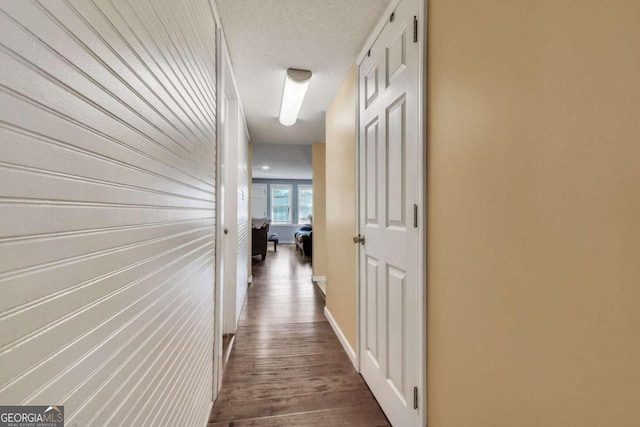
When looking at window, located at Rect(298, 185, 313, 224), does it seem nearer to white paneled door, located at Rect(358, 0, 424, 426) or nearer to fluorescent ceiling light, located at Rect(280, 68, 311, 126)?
fluorescent ceiling light, located at Rect(280, 68, 311, 126)

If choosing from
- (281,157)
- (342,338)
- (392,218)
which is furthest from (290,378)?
(281,157)

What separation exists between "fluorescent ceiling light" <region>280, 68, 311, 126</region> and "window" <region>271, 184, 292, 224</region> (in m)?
6.81

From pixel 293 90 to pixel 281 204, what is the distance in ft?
24.6

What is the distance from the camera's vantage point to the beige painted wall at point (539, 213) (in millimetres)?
558

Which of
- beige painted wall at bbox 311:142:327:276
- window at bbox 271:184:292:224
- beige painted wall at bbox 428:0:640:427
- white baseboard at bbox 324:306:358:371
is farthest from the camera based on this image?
window at bbox 271:184:292:224

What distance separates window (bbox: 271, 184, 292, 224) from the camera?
382 inches

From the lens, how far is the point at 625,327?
1.79 ft

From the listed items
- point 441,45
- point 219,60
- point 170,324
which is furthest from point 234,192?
point 441,45

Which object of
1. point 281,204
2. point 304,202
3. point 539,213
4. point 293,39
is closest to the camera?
point 539,213

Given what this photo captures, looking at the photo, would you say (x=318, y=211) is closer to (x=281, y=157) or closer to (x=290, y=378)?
(x=281, y=157)

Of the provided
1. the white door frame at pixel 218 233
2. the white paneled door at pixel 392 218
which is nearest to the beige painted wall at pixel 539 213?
the white paneled door at pixel 392 218

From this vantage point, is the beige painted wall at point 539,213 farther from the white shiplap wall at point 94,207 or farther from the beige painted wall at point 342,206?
the beige painted wall at point 342,206

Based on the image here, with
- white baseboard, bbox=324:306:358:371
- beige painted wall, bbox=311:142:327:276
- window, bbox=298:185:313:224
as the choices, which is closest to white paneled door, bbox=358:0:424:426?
white baseboard, bbox=324:306:358:371

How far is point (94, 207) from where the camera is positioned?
0.51 m
